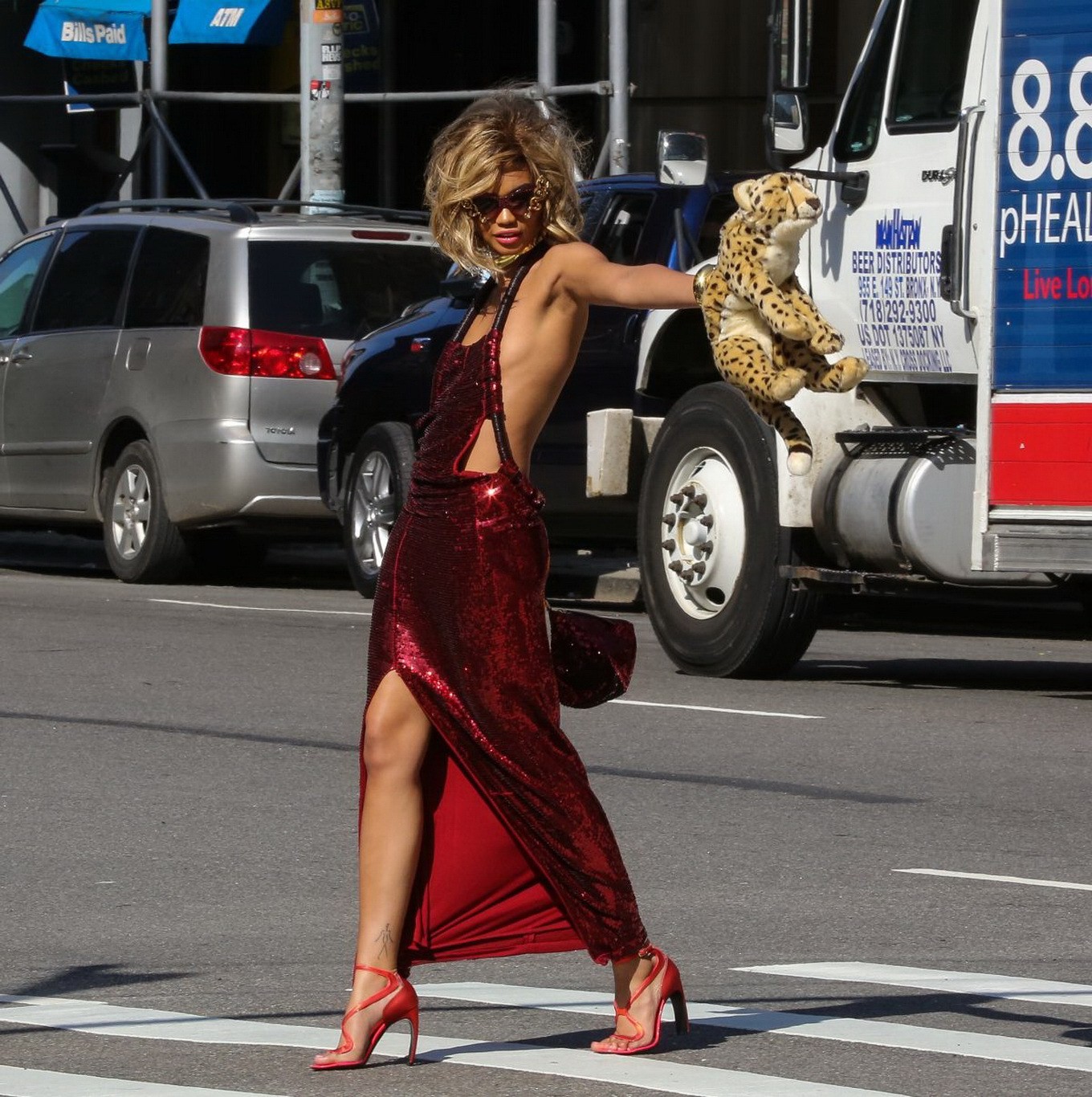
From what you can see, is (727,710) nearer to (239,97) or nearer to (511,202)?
(511,202)

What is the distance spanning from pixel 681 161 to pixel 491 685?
17.9 feet

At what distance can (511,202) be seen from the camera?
187 inches

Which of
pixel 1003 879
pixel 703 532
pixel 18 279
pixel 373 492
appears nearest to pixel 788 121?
pixel 703 532

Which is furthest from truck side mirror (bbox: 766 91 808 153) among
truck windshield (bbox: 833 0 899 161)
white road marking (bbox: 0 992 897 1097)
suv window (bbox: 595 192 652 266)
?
white road marking (bbox: 0 992 897 1097)

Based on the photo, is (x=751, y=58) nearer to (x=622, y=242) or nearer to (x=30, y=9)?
(x=30, y=9)

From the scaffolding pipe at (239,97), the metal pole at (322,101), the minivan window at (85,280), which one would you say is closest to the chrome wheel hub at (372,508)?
the minivan window at (85,280)

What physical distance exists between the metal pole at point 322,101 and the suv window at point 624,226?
5208mm

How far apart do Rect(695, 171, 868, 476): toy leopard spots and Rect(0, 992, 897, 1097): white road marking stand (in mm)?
1050

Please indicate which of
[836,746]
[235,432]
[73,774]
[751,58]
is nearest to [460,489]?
[73,774]

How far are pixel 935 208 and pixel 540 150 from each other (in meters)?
5.18

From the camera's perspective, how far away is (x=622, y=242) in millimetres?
12672

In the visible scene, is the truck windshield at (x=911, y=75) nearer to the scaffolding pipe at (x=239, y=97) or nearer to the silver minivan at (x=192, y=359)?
the silver minivan at (x=192, y=359)

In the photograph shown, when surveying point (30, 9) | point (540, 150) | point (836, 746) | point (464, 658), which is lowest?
point (836, 746)

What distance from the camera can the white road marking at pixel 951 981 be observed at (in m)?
5.32
